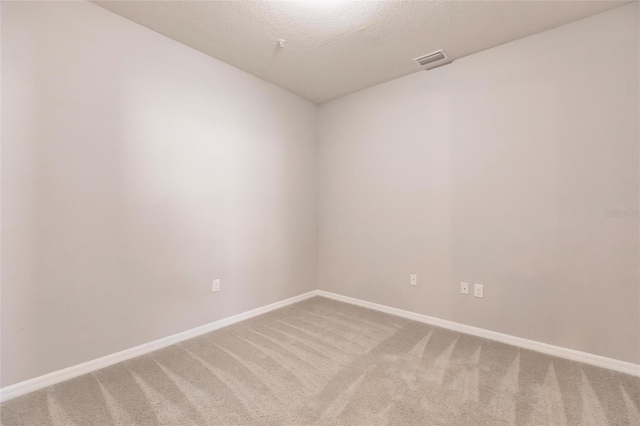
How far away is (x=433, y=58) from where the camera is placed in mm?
2525

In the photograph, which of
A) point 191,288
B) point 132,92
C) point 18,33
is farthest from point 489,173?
point 18,33

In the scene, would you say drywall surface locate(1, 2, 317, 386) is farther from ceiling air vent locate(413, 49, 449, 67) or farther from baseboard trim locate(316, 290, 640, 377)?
ceiling air vent locate(413, 49, 449, 67)

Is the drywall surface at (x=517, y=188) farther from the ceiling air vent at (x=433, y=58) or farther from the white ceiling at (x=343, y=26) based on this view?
the white ceiling at (x=343, y=26)

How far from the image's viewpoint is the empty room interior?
1622 mm

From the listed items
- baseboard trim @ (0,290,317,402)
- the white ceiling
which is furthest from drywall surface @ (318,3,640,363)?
baseboard trim @ (0,290,317,402)

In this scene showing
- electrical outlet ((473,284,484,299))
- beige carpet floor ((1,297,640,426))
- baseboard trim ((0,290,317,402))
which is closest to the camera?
beige carpet floor ((1,297,640,426))

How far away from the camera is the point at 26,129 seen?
5.44 ft

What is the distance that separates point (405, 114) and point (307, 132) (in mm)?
1253

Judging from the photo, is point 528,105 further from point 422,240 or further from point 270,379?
point 270,379

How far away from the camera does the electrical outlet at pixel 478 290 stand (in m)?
2.43

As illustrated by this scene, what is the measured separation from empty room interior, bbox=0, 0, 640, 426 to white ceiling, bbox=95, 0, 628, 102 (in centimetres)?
2

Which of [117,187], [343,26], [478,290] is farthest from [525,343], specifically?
[117,187]

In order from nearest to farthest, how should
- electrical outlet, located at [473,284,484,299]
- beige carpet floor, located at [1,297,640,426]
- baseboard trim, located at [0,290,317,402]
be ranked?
beige carpet floor, located at [1,297,640,426] → baseboard trim, located at [0,290,317,402] → electrical outlet, located at [473,284,484,299]

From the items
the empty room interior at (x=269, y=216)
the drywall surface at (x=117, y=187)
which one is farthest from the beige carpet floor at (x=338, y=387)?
the drywall surface at (x=117, y=187)
